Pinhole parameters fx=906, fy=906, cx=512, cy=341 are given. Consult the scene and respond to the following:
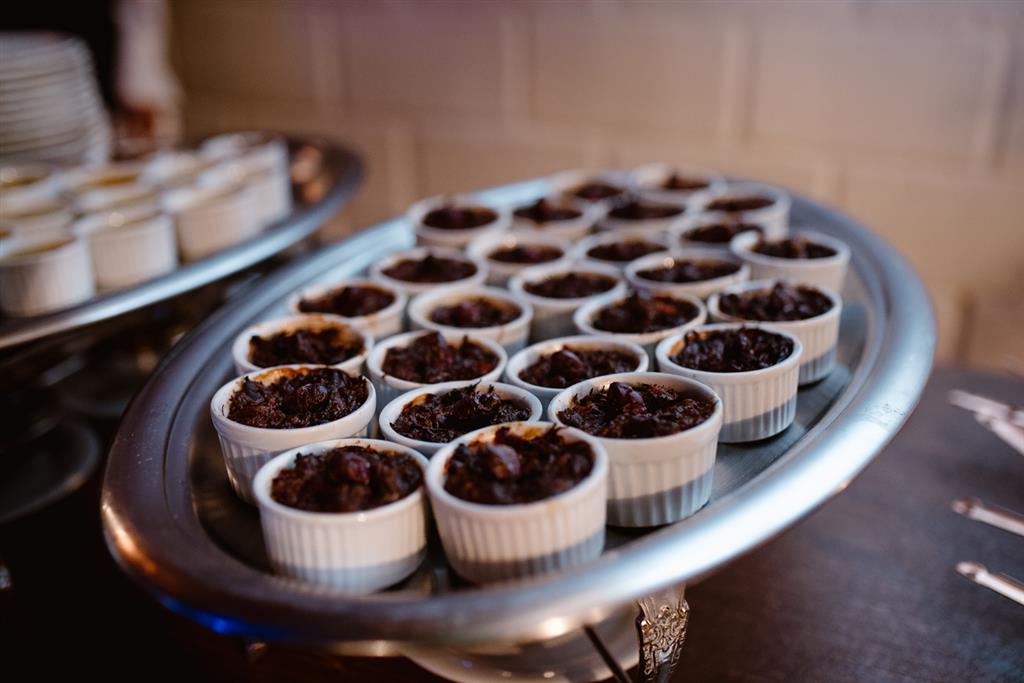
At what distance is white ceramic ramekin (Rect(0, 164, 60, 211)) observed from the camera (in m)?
1.86

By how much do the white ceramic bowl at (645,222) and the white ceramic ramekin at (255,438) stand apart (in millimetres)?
924

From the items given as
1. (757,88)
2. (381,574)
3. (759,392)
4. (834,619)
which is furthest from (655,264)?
(757,88)

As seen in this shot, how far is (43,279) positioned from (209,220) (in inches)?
14.9

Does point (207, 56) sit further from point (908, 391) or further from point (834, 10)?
point (908, 391)

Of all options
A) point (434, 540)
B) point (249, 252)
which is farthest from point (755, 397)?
point (249, 252)

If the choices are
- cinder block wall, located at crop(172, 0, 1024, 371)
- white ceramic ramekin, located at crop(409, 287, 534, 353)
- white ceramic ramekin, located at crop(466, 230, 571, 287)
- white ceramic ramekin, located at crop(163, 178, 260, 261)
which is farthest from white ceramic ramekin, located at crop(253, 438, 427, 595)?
cinder block wall, located at crop(172, 0, 1024, 371)

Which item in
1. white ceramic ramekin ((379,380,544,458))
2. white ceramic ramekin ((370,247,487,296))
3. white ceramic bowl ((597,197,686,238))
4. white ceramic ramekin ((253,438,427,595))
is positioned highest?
white ceramic bowl ((597,197,686,238))

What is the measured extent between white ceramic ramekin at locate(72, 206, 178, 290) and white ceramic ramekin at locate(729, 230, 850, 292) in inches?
43.0

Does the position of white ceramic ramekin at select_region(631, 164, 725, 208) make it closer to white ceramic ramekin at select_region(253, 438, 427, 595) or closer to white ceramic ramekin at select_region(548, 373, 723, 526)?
white ceramic ramekin at select_region(548, 373, 723, 526)

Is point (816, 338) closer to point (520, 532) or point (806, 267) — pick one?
point (806, 267)

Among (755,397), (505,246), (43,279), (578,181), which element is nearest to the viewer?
(755,397)

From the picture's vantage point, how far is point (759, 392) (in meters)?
1.19

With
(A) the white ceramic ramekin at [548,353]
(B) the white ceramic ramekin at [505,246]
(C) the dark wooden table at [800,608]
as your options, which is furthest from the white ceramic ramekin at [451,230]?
(C) the dark wooden table at [800,608]

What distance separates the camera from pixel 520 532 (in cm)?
91
